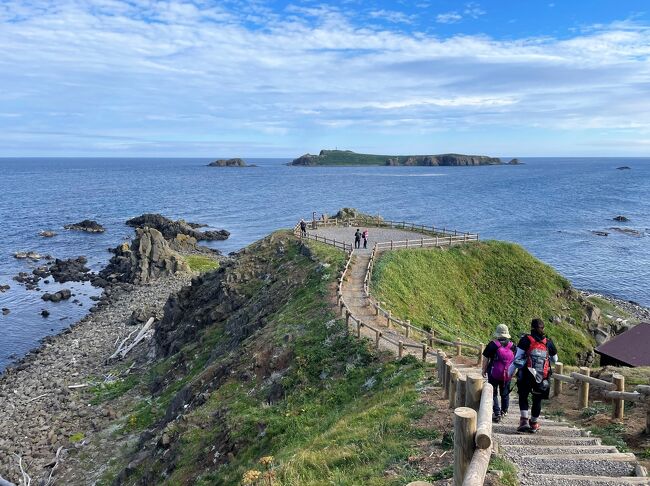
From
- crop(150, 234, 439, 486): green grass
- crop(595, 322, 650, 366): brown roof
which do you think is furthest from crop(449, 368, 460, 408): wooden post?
crop(595, 322, 650, 366): brown roof

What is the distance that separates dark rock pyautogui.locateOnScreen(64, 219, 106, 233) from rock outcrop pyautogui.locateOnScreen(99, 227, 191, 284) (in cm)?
3367

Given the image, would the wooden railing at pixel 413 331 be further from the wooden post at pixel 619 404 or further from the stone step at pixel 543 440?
the stone step at pixel 543 440

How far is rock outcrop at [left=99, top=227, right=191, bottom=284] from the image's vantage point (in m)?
63.7

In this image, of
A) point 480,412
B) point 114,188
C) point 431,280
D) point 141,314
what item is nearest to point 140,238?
point 141,314

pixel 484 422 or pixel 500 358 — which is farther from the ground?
pixel 484 422

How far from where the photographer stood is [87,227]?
100 m

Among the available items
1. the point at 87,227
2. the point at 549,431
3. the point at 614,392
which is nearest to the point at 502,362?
the point at 549,431

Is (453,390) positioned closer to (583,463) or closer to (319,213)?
(583,463)

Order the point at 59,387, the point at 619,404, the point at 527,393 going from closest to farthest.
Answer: the point at 527,393, the point at 619,404, the point at 59,387

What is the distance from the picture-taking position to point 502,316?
3669 cm

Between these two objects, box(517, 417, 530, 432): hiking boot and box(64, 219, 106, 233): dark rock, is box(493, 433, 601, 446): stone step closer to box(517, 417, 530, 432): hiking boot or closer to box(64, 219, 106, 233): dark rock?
box(517, 417, 530, 432): hiking boot

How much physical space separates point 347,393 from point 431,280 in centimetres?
1957

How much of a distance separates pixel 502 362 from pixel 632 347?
21.4 meters

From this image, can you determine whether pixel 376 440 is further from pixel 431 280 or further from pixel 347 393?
pixel 431 280
